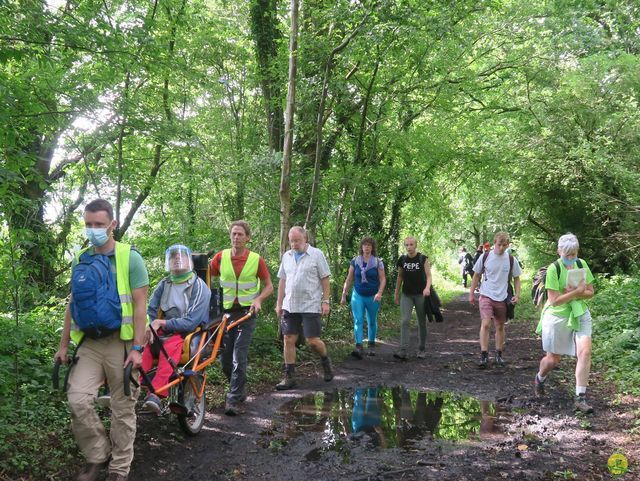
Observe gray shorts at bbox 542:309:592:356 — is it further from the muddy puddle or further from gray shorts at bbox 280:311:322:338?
gray shorts at bbox 280:311:322:338

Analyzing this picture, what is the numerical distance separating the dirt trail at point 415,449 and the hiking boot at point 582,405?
0.32 ft

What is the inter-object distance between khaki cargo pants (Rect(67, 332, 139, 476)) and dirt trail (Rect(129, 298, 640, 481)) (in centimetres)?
46

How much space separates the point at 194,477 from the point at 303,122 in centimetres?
711

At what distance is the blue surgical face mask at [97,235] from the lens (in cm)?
389

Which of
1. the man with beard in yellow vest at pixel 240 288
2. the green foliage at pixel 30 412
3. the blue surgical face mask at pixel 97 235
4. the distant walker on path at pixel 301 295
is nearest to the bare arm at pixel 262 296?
the man with beard in yellow vest at pixel 240 288

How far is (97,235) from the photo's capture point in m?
3.90

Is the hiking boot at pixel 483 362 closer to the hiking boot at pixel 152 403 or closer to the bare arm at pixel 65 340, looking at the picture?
the hiking boot at pixel 152 403

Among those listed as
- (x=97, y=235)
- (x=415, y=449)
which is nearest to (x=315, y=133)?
(x=415, y=449)

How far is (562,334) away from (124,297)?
4.85 metres

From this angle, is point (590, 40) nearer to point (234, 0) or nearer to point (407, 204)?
point (407, 204)

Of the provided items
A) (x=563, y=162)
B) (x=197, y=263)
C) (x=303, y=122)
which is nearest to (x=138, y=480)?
(x=197, y=263)

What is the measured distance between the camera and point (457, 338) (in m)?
12.4

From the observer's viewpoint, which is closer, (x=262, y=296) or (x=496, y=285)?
(x=262, y=296)

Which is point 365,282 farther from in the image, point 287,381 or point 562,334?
point 562,334
